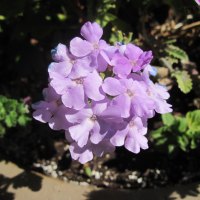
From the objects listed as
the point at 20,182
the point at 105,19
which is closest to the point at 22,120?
the point at 20,182

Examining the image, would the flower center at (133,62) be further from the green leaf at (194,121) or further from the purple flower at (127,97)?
the green leaf at (194,121)

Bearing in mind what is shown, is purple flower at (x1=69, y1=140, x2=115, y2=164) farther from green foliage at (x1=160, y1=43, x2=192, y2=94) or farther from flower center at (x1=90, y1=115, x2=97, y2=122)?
green foliage at (x1=160, y1=43, x2=192, y2=94)

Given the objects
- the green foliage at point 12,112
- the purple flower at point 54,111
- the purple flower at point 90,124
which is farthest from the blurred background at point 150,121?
the purple flower at point 90,124

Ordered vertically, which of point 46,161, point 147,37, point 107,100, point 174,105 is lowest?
point 46,161

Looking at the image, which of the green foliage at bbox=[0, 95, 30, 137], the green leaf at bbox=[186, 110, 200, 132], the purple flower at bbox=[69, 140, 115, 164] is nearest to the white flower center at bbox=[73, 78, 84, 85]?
the purple flower at bbox=[69, 140, 115, 164]

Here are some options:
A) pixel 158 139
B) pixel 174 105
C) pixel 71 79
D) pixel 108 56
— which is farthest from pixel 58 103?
pixel 174 105

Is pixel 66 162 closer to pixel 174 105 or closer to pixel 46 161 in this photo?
pixel 46 161
